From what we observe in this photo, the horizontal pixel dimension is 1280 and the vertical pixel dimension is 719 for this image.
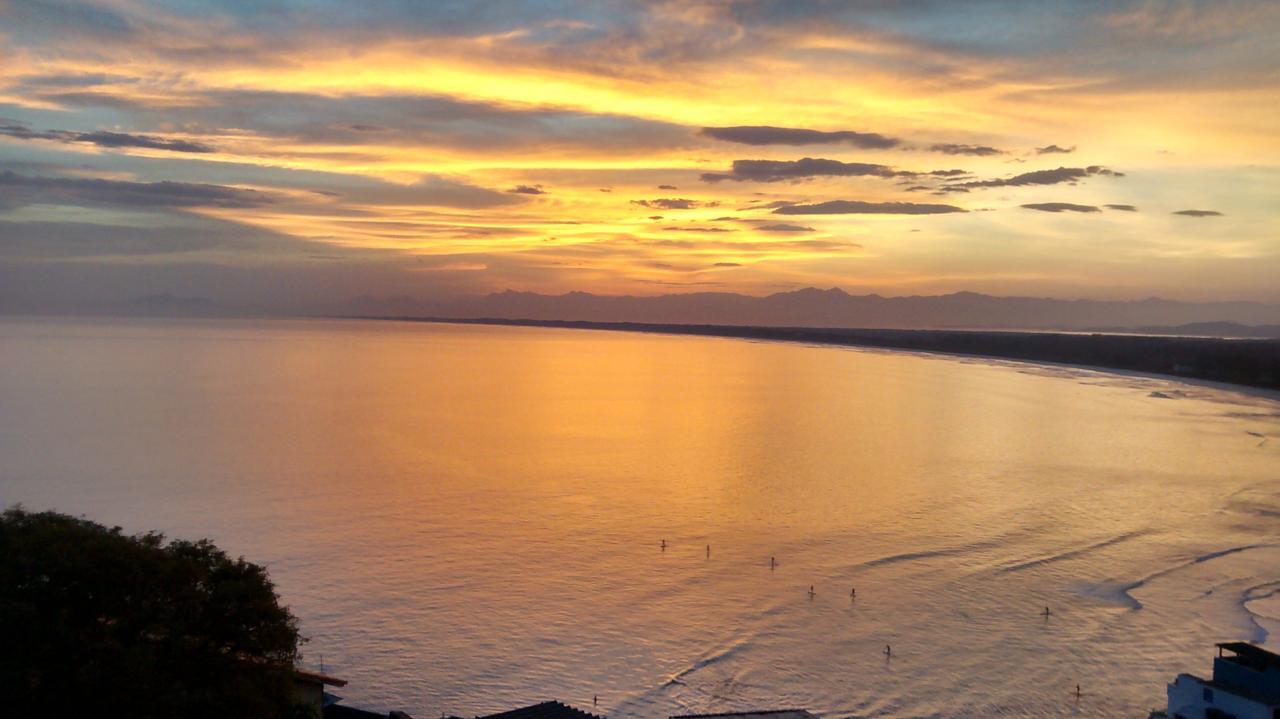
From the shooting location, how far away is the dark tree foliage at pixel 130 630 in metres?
12.6

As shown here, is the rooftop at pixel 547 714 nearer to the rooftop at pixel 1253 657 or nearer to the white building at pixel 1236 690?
the white building at pixel 1236 690

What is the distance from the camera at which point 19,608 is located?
12.5 metres

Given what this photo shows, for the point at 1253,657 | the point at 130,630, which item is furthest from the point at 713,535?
the point at 130,630

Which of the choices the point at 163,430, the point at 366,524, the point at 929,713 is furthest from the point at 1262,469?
the point at 163,430

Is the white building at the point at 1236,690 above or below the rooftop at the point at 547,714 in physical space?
above

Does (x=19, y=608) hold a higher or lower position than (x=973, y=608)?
higher

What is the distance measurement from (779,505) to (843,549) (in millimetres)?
7556

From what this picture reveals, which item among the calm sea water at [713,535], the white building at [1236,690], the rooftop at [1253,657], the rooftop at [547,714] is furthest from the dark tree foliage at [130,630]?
the rooftop at [1253,657]

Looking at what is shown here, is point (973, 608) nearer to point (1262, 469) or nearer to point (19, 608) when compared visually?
point (19, 608)

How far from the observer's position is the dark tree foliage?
496 inches

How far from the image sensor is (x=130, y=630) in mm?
13430

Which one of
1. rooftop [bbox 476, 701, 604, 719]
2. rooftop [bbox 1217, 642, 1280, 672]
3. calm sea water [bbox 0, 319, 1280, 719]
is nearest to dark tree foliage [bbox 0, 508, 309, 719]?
rooftop [bbox 476, 701, 604, 719]

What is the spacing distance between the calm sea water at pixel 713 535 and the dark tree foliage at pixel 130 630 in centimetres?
603

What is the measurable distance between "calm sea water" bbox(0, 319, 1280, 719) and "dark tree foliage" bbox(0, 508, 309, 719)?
6025mm
